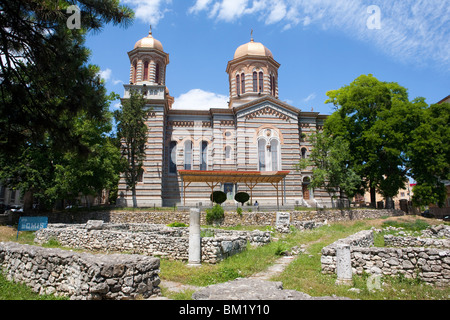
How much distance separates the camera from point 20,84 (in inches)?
277

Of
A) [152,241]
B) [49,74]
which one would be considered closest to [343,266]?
[152,241]

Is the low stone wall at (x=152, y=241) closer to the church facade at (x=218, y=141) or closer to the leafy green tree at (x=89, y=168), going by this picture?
the leafy green tree at (x=89, y=168)

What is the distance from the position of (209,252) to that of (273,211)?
13767 millimetres

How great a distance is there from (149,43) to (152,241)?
25.7m

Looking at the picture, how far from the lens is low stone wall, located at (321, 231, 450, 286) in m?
7.33

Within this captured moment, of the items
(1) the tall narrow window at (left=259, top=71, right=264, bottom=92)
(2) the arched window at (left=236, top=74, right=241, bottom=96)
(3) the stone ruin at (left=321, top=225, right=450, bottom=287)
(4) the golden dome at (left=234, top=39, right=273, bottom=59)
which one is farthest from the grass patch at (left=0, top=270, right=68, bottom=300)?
(4) the golden dome at (left=234, top=39, right=273, bottom=59)

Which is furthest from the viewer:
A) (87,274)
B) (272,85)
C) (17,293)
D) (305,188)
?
(272,85)

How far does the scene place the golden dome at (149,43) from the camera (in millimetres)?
31375

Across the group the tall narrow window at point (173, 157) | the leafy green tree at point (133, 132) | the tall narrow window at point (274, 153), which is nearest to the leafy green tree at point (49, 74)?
the leafy green tree at point (133, 132)

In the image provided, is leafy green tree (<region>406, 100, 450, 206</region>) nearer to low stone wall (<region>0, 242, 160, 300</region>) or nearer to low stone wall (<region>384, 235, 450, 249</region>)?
low stone wall (<region>384, 235, 450, 249</region>)

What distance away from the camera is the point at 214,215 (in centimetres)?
2211

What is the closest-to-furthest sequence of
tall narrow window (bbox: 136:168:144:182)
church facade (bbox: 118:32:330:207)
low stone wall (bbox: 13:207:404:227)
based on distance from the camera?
1. low stone wall (bbox: 13:207:404:227)
2. tall narrow window (bbox: 136:168:144:182)
3. church facade (bbox: 118:32:330:207)

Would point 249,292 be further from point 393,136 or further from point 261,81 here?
point 261,81
